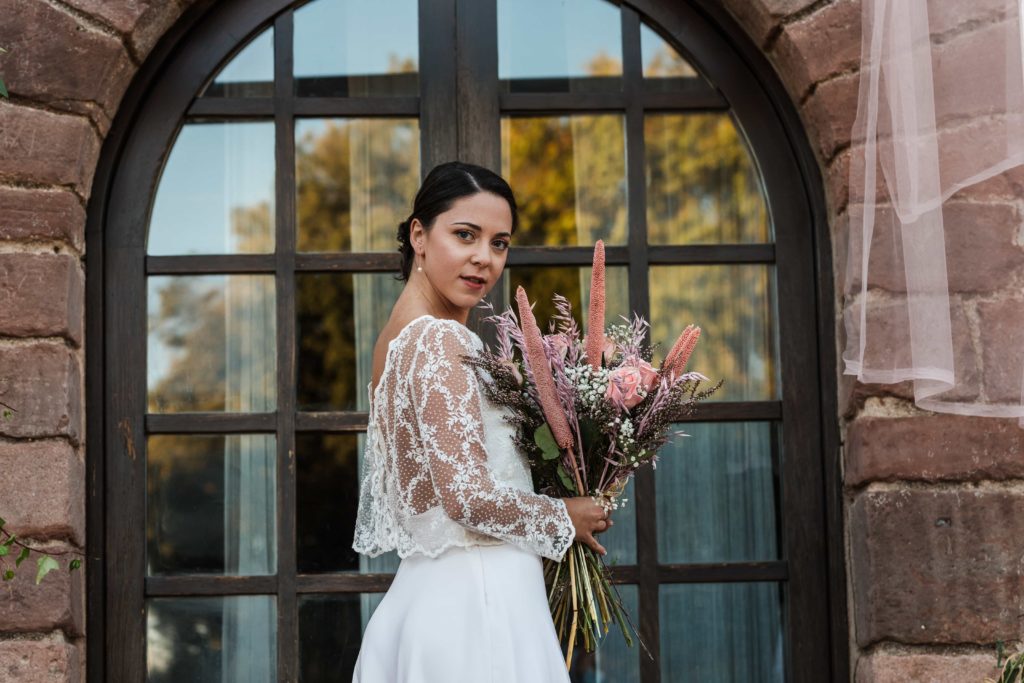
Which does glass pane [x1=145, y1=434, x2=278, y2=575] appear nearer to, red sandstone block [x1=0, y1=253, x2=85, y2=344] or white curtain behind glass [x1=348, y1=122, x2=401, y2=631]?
white curtain behind glass [x1=348, y1=122, x2=401, y2=631]

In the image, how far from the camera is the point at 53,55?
3586mm

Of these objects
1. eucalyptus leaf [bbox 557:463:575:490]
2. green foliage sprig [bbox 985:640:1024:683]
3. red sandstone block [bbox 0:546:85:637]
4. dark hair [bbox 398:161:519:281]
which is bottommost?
green foliage sprig [bbox 985:640:1024:683]

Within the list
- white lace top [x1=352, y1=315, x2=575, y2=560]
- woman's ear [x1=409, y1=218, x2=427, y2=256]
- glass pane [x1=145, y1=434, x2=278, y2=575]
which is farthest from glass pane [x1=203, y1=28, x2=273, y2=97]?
white lace top [x1=352, y1=315, x2=575, y2=560]

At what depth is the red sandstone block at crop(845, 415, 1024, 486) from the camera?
11.4ft

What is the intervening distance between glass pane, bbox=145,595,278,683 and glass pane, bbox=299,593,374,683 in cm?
8

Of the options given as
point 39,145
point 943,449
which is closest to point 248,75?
point 39,145

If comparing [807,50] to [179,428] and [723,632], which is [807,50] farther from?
[179,428]

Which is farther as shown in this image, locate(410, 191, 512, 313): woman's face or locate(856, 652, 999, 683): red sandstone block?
locate(856, 652, 999, 683): red sandstone block

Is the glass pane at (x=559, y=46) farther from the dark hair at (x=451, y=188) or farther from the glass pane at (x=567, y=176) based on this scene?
the dark hair at (x=451, y=188)

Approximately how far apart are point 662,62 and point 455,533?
1775 mm

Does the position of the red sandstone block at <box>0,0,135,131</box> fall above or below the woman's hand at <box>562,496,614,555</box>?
above

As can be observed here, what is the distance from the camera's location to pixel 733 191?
3.94 metres

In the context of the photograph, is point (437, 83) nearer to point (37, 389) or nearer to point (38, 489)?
point (37, 389)

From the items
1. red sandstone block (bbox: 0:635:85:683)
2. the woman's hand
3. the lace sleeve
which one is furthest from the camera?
red sandstone block (bbox: 0:635:85:683)
